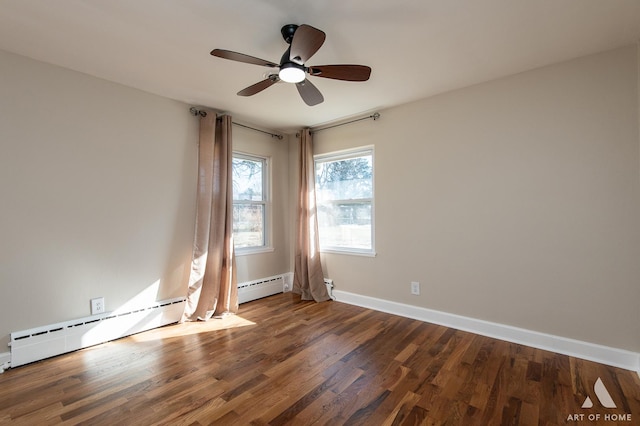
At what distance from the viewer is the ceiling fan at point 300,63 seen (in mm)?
1666

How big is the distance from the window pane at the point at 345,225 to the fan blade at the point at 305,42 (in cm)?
217

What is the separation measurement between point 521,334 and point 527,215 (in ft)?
3.47

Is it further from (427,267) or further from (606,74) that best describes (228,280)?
(606,74)

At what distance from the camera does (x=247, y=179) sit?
400 cm

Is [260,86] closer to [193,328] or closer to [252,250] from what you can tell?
[252,250]

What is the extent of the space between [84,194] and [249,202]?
1807mm

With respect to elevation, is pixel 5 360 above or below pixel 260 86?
below

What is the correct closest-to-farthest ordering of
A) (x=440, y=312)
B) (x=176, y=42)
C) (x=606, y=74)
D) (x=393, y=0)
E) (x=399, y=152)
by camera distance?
(x=393, y=0) → (x=176, y=42) → (x=606, y=74) → (x=440, y=312) → (x=399, y=152)

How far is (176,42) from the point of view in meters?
2.10

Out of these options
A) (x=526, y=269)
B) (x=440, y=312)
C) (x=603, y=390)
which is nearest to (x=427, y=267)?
(x=440, y=312)

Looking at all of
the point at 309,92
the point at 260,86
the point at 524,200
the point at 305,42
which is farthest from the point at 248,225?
the point at 524,200

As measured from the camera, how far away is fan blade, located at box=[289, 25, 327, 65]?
1.58 meters

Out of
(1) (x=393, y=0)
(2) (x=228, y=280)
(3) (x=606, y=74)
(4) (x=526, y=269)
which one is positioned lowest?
(2) (x=228, y=280)

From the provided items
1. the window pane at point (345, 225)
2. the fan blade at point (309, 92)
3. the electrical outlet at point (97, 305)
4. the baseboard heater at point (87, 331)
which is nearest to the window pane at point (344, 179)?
the window pane at point (345, 225)
